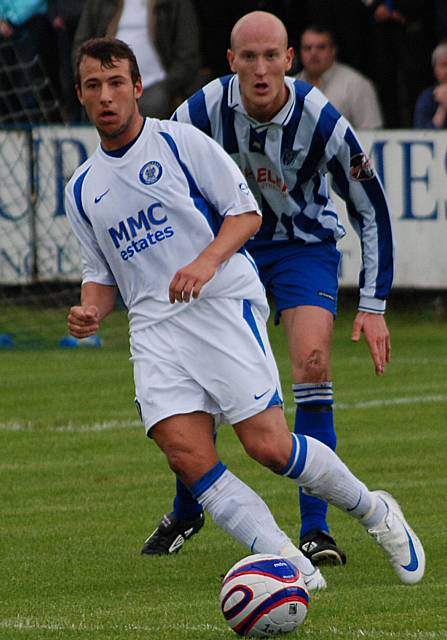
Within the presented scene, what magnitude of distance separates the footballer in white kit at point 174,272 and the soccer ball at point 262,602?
69 cm

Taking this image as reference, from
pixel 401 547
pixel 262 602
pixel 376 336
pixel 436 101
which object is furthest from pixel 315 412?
pixel 436 101

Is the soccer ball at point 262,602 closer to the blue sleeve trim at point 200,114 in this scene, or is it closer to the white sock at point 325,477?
the white sock at point 325,477

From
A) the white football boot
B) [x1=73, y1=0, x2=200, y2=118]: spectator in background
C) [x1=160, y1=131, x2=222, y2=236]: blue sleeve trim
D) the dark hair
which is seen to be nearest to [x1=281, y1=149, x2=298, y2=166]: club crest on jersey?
[x1=160, y1=131, x2=222, y2=236]: blue sleeve trim

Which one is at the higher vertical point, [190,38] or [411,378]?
[190,38]

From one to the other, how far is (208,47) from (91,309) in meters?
10.8

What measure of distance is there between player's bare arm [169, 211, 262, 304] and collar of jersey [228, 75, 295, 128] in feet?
3.49

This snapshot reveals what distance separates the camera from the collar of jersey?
7164 millimetres

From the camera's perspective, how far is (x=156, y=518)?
7.94 m

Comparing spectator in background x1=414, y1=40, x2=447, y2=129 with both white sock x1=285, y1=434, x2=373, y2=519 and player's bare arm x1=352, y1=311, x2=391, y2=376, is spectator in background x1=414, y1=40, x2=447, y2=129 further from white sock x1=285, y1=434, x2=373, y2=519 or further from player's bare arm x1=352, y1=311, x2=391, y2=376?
white sock x1=285, y1=434, x2=373, y2=519

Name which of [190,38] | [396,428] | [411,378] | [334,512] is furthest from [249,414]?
[190,38]

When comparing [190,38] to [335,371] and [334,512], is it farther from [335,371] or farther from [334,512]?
[334,512]

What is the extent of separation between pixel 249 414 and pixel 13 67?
33.7ft

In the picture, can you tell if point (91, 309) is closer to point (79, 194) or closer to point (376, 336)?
point (79, 194)

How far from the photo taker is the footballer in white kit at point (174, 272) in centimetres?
611
